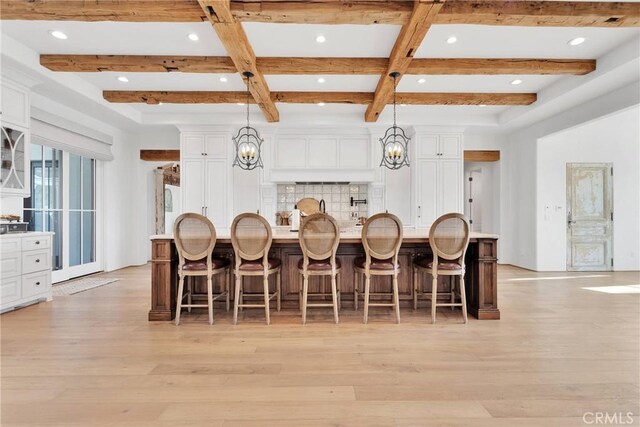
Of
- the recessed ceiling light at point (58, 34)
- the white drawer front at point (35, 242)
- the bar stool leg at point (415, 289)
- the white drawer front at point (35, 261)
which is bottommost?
the bar stool leg at point (415, 289)

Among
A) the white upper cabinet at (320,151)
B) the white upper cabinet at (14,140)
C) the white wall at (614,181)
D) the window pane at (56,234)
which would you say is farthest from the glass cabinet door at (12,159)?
the white wall at (614,181)

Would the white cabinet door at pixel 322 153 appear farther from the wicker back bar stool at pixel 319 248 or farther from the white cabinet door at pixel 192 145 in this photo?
the wicker back bar stool at pixel 319 248

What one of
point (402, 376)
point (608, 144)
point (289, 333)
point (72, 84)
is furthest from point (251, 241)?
point (608, 144)

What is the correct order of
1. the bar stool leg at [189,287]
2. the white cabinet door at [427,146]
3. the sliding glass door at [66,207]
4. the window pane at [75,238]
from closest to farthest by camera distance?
the bar stool leg at [189,287]
the sliding glass door at [66,207]
the window pane at [75,238]
the white cabinet door at [427,146]

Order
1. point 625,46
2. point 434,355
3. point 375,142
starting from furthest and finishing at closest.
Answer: point 375,142 < point 625,46 < point 434,355

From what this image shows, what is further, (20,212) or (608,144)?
(608,144)

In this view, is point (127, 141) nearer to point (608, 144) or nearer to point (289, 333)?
point (289, 333)

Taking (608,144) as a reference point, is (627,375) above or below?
below

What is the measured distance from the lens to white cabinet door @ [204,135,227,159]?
5.96 m

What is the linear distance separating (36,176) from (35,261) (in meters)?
1.61

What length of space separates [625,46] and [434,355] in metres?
3.94

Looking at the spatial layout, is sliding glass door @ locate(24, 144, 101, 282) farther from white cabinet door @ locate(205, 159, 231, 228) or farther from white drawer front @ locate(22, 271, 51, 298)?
white cabinet door @ locate(205, 159, 231, 228)

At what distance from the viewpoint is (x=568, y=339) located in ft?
8.52

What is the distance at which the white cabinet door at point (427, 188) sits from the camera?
19.8ft
